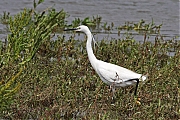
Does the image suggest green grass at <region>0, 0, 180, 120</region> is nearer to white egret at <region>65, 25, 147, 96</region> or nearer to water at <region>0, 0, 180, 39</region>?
white egret at <region>65, 25, 147, 96</region>

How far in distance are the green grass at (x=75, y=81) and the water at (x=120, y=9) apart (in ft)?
12.2

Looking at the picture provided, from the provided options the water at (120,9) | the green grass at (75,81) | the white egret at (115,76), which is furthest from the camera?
the water at (120,9)

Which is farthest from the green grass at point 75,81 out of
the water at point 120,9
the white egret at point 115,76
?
the water at point 120,9

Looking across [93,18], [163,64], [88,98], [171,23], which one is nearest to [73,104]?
[88,98]

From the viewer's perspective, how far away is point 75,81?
7570mm

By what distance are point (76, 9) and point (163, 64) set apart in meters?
5.73

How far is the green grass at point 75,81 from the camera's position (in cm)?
630

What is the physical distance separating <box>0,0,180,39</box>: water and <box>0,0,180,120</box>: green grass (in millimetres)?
3730

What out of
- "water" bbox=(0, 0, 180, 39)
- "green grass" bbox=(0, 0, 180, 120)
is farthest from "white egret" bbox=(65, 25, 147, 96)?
"water" bbox=(0, 0, 180, 39)

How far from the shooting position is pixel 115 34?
1155cm

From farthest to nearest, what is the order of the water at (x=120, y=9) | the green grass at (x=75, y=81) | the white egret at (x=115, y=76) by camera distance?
the water at (x=120, y=9) < the white egret at (x=115, y=76) < the green grass at (x=75, y=81)

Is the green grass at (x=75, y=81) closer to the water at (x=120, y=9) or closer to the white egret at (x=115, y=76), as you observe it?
the white egret at (x=115, y=76)

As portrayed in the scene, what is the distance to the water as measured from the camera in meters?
13.3

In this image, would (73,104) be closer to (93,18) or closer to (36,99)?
(36,99)
